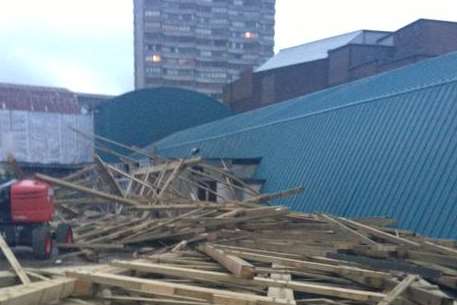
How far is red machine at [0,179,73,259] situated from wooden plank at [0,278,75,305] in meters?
4.06

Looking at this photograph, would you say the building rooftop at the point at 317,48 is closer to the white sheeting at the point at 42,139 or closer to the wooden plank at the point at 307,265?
the white sheeting at the point at 42,139

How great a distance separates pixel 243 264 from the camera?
6.57m

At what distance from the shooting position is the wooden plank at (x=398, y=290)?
5449 mm

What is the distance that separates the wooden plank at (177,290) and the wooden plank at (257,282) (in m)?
0.49

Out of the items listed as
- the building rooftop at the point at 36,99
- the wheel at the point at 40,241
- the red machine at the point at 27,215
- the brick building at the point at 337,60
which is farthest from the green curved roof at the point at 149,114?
the wheel at the point at 40,241

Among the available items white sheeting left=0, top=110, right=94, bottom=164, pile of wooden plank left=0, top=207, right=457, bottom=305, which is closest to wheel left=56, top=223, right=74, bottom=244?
pile of wooden plank left=0, top=207, right=457, bottom=305

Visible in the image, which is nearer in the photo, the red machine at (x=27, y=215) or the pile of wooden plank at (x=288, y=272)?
the pile of wooden plank at (x=288, y=272)

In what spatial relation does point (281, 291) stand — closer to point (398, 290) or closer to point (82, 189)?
point (398, 290)

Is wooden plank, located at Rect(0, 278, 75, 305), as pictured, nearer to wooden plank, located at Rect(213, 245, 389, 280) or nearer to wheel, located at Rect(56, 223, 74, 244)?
wooden plank, located at Rect(213, 245, 389, 280)

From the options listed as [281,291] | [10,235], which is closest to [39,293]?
[281,291]

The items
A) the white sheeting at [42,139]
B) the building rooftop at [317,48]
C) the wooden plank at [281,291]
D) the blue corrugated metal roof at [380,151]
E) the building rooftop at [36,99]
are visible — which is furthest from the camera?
the building rooftop at [317,48]

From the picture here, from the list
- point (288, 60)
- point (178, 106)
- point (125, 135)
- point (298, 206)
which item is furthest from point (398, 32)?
point (298, 206)

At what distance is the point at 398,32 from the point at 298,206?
29.7m

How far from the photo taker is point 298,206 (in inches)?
576
